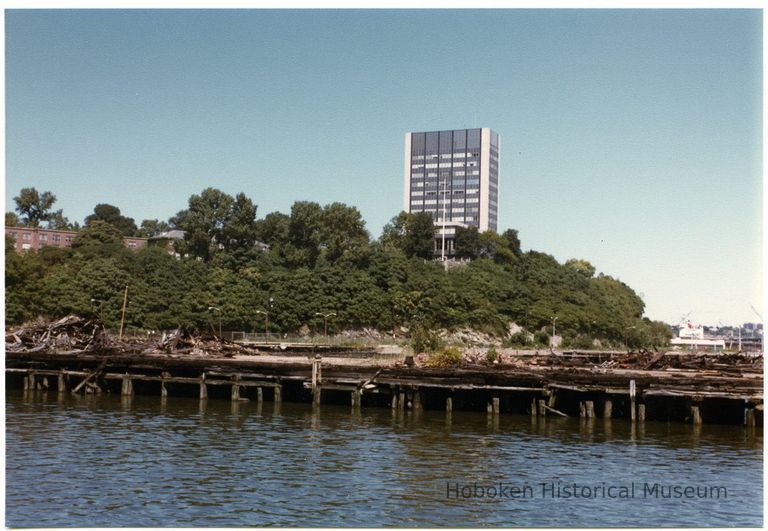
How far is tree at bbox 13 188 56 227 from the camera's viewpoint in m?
164

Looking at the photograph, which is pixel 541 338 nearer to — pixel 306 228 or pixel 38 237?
pixel 306 228

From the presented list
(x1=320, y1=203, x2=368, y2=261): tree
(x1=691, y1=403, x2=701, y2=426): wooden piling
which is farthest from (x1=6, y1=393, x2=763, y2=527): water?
(x1=320, y1=203, x2=368, y2=261): tree

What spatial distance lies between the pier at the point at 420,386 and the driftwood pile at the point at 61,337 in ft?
11.8

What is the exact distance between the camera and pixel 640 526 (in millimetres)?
22344

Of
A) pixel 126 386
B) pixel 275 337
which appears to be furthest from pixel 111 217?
pixel 126 386

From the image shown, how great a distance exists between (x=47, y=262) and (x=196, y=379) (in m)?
84.7

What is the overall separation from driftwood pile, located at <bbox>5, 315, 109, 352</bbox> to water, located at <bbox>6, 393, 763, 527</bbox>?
1447 centimetres

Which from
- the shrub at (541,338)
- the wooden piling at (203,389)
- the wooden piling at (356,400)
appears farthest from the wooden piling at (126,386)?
the shrub at (541,338)

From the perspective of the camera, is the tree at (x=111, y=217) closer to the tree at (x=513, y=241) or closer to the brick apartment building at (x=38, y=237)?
the brick apartment building at (x=38, y=237)

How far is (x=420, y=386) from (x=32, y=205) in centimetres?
13857

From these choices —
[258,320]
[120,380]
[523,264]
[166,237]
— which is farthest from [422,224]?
[120,380]

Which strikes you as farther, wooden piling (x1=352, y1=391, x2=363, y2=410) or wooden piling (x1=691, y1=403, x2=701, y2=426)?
wooden piling (x1=352, y1=391, x2=363, y2=410)

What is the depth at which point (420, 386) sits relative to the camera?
44.2 meters

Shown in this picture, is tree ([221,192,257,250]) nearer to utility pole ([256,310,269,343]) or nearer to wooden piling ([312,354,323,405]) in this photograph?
utility pole ([256,310,269,343])
